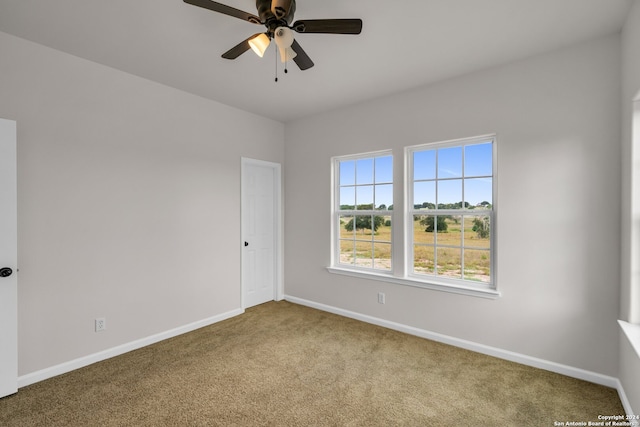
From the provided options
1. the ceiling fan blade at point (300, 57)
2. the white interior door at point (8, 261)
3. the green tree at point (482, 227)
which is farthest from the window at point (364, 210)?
the white interior door at point (8, 261)

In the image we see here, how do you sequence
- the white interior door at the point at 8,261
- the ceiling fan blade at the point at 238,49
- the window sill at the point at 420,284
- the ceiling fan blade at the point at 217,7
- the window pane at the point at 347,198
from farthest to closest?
1. the window pane at the point at 347,198
2. the window sill at the point at 420,284
3. the white interior door at the point at 8,261
4. the ceiling fan blade at the point at 238,49
5. the ceiling fan blade at the point at 217,7

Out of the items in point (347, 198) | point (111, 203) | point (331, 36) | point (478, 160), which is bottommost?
point (111, 203)

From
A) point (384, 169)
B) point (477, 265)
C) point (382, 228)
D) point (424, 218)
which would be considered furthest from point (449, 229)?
point (384, 169)

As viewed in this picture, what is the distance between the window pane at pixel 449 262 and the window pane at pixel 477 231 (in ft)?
0.51

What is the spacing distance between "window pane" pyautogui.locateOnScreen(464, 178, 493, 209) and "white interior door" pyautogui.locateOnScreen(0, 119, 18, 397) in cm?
393

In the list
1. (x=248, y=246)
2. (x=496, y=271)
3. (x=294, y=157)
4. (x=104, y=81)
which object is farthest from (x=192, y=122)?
(x=496, y=271)

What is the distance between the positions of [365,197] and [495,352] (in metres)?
2.15

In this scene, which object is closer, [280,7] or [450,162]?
[280,7]

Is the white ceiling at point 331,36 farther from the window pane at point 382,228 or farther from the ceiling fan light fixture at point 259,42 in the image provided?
the window pane at point 382,228

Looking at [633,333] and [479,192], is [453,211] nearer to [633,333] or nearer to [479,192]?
[479,192]

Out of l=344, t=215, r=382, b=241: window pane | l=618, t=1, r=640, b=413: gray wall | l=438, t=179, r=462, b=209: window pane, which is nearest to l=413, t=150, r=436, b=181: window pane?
l=438, t=179, r=462, b=209: window pane

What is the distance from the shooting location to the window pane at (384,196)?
11.8 ft

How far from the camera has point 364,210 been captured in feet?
12.6

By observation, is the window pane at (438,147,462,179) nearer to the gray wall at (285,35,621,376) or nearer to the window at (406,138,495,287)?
the window at (406,138,495,287)
